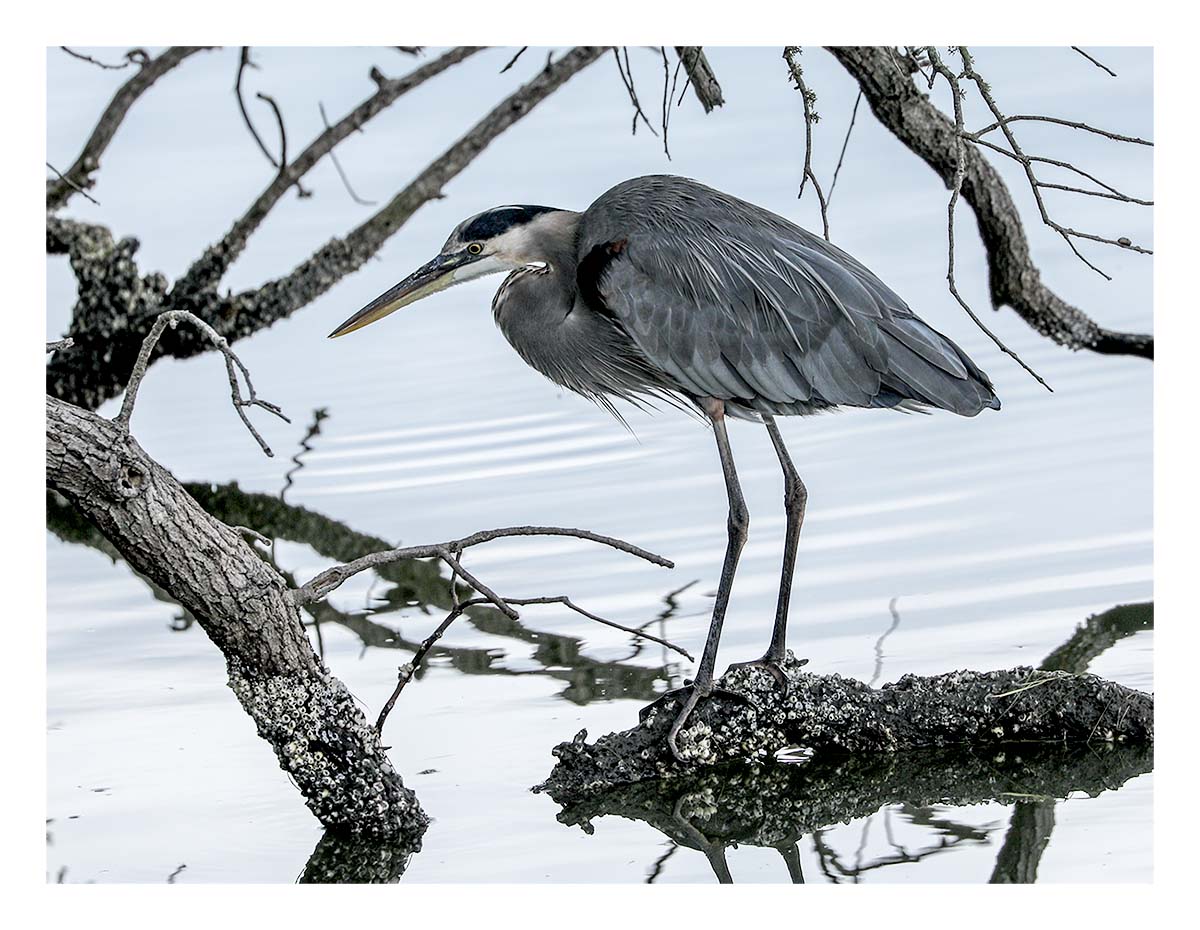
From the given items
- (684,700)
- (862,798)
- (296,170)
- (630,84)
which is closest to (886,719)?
(862,798)

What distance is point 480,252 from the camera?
3365mm

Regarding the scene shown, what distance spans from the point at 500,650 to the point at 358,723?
3.07 ft

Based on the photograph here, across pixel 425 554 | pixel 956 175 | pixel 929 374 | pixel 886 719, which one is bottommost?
pixel 886 719

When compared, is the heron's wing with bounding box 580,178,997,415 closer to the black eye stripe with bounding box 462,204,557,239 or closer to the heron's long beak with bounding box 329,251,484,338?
the black eye stripe with bounding box 462,204,557,239

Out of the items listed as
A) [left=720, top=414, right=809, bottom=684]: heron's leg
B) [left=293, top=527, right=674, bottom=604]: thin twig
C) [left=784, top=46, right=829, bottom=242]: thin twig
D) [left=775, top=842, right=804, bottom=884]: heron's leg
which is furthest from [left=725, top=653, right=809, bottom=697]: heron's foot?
[left=784, top=46, right=829, bottom=242]: thin twig

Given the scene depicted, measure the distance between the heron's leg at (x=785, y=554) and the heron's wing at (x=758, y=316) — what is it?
0.16m

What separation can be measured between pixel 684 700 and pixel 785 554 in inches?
16.8

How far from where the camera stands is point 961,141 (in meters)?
2.93

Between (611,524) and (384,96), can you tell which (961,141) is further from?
(384,96)

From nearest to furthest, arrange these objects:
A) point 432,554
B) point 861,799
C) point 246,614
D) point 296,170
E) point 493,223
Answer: point 246,614, point 432,554, point 861,799, point 493,223, point 296,170

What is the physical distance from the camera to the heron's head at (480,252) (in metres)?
3.31

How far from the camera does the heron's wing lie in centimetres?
323

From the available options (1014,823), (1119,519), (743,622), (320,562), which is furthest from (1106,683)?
(320,562)

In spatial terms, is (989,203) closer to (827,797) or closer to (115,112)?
(827,797)
